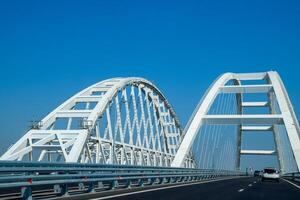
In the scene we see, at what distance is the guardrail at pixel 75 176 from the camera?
1240 centimetres

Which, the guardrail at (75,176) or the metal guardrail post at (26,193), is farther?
the metal guardrail post at (26,193)

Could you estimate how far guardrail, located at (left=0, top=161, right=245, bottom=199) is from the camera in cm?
1240

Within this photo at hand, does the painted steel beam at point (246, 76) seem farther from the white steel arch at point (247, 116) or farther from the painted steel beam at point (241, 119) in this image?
the painted steel beam at point (241, 119)

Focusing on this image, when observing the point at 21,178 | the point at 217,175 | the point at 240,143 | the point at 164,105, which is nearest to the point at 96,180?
the point at 21,178

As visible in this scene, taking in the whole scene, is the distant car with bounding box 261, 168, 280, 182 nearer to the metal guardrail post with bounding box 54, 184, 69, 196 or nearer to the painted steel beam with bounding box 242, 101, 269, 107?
the painted steel beam with bounding box 242, 101, 269, 107

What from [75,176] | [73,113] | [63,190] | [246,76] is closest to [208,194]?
[75,176]

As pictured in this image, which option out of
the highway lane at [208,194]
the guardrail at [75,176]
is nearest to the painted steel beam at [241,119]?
the guardrail at [75,176]

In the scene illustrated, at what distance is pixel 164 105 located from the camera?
55.8m

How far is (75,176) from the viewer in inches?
616

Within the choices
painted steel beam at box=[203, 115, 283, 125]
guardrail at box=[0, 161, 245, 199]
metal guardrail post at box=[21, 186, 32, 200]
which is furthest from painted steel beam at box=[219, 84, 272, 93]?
metal guardrail post at box=[21, 186, 32, 200]

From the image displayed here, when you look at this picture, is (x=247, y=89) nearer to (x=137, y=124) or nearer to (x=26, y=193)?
(x=137, y=124)

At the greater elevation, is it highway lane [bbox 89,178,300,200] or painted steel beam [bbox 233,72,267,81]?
painted steel beam [bbox 233,72,267,81]

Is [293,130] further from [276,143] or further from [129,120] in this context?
[276,143]

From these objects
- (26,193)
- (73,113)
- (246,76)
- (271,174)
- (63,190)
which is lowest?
(26,193)
